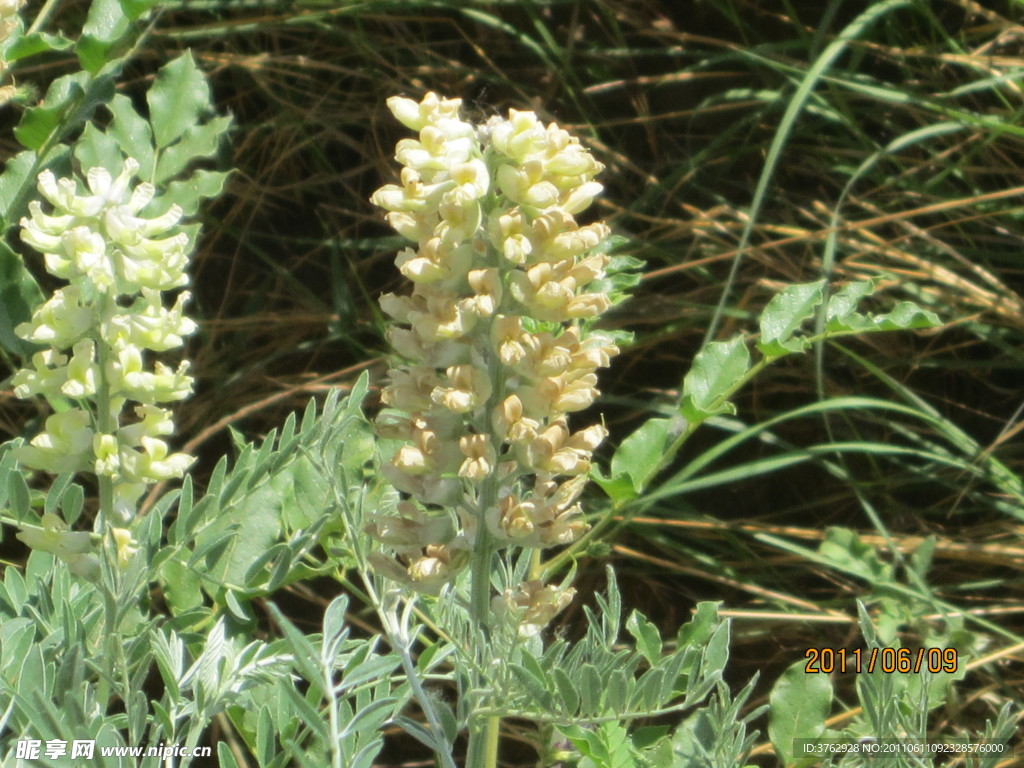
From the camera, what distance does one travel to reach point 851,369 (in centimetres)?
236

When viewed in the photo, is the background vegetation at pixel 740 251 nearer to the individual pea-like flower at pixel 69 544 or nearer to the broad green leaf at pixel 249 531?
the broad green leaf at pixel 249 531

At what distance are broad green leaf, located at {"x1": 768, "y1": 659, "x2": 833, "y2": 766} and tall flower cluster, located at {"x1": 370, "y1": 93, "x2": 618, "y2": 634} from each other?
0.45 m

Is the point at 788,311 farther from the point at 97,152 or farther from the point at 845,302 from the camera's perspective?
the point at 97,152

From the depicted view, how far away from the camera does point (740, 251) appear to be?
200 cm

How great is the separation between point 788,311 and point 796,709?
1.59ft

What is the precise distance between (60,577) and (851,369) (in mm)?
1583

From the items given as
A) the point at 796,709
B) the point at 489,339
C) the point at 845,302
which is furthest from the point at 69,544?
the point at 845,302

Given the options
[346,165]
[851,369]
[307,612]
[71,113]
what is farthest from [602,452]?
[71,113]

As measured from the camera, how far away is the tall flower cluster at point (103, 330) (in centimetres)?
115

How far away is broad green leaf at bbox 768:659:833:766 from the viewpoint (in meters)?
1.41

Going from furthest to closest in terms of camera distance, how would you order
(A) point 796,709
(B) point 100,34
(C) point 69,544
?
(B) point 100,34 < (A) point 796,709 < (C) point 69,544

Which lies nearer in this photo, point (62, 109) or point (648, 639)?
point (648, 639)

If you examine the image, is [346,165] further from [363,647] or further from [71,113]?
[363,647]

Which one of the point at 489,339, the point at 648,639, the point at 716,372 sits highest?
the point at 489,339
